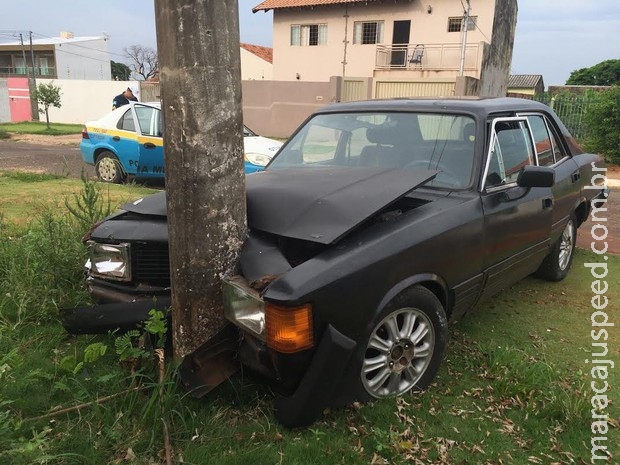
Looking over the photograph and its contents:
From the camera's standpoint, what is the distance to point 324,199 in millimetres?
2781

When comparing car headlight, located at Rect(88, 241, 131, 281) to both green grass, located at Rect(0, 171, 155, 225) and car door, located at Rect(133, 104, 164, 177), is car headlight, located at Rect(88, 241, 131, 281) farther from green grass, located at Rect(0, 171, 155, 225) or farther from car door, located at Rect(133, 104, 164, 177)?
car door, located at Rect(133, 104, 164, 177)

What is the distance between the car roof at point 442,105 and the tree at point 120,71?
72.4 meters

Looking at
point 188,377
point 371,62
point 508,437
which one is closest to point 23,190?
point 188,377

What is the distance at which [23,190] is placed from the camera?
832 cm

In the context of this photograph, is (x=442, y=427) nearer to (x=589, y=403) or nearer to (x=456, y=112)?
(x=589, y=403)

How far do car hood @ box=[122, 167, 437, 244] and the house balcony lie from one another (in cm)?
2397

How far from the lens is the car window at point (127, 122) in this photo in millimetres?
9523

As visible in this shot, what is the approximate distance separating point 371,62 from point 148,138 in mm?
Answer: 22235

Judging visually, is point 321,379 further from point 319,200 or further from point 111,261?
point 111,261

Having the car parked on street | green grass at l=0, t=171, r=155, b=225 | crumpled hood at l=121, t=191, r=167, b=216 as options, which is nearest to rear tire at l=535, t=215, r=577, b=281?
crumpled hood at l=121, t=191, r=167, b=216

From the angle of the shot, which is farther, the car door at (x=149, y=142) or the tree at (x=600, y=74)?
the tree at (x=600, y=74)

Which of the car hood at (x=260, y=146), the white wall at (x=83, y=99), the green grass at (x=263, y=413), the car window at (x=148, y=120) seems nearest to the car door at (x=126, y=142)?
the car window at (x=148, y=120)

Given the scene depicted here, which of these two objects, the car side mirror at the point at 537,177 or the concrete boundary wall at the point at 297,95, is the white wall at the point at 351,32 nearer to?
the concrete boundary wall at the point at 297,95

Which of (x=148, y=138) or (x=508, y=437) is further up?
(x=148, y=138)
